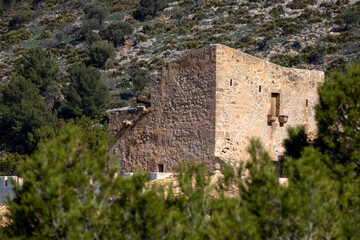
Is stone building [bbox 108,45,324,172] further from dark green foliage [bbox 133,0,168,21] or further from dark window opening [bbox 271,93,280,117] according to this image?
dark green foliage [bbox 133,0,168,21]

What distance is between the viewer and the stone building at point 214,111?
14820mm

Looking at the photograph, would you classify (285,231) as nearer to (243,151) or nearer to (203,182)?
(203,182)

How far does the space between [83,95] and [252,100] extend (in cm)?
2143

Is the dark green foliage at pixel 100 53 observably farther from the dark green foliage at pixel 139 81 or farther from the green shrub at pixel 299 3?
the green shrub at pixel 299 3

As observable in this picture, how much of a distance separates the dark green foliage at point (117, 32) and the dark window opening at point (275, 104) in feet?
98.8

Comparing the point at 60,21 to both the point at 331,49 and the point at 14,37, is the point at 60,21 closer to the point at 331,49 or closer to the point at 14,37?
the point at 14,37

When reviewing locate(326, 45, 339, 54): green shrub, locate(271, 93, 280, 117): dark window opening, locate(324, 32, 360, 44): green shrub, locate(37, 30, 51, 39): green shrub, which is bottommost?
locate(271, 93, 280, 117): dark window opening

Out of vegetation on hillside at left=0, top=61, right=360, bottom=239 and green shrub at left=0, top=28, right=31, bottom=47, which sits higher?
green shrub at left=0, top=28, right=31, bottom=47

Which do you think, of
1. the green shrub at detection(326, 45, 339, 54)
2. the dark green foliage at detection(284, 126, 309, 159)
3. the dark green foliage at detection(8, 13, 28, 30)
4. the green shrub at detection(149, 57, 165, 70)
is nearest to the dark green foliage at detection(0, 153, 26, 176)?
the green shrub at detection(149, 57, 165, 70)

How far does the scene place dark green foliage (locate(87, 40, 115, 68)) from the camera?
41.9 m

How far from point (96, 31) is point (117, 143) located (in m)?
32.7

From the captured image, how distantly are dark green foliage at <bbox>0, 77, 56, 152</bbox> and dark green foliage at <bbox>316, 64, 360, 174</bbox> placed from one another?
2355 cm

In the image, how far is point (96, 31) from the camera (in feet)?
160

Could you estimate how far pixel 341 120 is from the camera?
10070mm
